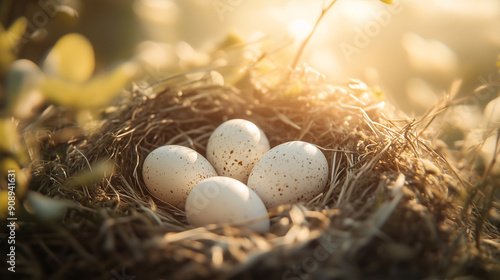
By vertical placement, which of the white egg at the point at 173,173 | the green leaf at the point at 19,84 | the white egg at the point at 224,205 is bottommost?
the white egg at the point at 173,173

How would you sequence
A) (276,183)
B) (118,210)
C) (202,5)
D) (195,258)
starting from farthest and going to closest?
(202,5) < (276,183) < (118,210) < (195,258)

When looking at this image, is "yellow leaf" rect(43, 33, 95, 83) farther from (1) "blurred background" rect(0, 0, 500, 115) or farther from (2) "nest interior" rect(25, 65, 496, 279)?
(1) "blurred background" rect(0, 0, 500, 115)

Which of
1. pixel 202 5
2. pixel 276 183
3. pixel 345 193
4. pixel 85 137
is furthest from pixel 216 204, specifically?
pixel 202 5

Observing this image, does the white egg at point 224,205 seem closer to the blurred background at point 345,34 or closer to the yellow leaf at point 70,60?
the blurred background at point 345,34

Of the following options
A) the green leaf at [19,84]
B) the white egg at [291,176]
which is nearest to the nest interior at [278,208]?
the white egg at [291,176]

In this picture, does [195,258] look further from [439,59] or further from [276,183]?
[439,59]

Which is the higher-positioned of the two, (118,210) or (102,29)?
(102,29)

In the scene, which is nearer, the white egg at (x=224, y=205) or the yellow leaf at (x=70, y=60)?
the yellow leaf at (x=70, y=60)
